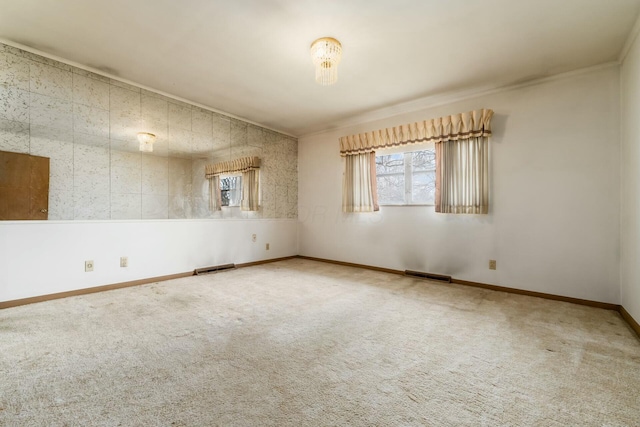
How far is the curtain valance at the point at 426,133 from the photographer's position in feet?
10.8

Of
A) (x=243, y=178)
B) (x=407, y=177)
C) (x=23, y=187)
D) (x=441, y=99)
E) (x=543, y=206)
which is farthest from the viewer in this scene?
(x=243, y=178)

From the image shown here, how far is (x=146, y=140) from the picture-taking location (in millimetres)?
3375

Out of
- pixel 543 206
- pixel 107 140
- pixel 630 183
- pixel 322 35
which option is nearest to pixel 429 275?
pixel 543 206

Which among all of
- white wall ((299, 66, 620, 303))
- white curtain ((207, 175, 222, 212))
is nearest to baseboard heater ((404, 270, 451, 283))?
white wall ((299, 66, 620, 303))

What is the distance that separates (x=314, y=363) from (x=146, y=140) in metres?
3.33

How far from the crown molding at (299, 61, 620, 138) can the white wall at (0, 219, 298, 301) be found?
252 centimetres

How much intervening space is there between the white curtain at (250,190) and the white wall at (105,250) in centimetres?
27

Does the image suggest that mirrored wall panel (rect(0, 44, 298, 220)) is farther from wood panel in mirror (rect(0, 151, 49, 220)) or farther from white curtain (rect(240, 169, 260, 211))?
white curtain (rect(240, 169, 260, 211))

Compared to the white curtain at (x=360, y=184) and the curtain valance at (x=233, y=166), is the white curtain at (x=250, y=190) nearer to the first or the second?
the curtain valance at (x=233, y=166)

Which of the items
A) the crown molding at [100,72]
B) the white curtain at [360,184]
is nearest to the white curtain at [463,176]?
the white curtain at [360,184]

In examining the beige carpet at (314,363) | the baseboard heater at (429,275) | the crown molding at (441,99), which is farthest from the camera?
the baseboard heater at (429,275)

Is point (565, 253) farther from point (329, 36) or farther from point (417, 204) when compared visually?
point (329, 36)

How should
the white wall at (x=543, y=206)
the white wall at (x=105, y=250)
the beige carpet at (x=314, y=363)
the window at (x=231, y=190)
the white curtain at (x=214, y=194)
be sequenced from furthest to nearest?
the window at (x=231, y=190) < the white curtain at (x=214, y=194) < the white wall at (x=543, y=206) < the white wall at (x=105, y=250) < the beige carpet at (x=314, y=363)

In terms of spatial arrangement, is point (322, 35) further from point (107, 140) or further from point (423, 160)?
point (107, 140)
